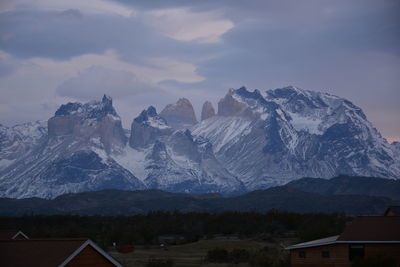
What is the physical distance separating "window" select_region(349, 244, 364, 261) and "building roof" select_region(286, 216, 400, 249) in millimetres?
439

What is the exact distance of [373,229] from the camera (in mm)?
57094

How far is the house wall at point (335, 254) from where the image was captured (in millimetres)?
55406

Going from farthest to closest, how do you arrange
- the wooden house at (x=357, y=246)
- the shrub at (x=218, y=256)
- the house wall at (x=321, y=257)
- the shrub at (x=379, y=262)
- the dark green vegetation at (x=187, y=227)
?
the dark green vegetation at (x=187, y=227) < the shrub at (x=218, y=256) < the house wall at (x=321, y=257) < the wooden house at (x=357, y=246) < the shrub at (x=379, y=262)

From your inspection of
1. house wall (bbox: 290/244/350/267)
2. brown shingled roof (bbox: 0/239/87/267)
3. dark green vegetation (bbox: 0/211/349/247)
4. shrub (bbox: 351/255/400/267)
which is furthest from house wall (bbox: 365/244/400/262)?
dark green vegetation (bbox: 0/211/349/247)

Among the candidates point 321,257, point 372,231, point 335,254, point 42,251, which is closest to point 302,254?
point 321,257

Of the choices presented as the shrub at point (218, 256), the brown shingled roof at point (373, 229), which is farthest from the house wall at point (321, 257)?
the shrub at point (218, 256)

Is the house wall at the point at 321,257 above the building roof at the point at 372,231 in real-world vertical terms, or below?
below

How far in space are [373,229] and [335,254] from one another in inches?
121

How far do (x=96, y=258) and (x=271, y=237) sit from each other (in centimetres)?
6829

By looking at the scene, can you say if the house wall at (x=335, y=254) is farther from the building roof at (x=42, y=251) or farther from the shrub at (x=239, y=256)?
the building roof at (x=42, y=251)

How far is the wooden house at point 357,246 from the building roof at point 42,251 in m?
24.4

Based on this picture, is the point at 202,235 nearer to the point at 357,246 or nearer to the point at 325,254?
the point at 325,254

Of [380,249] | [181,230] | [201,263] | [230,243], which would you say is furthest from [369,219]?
[181,230]

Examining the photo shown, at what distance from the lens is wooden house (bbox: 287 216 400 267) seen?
55.5 m
